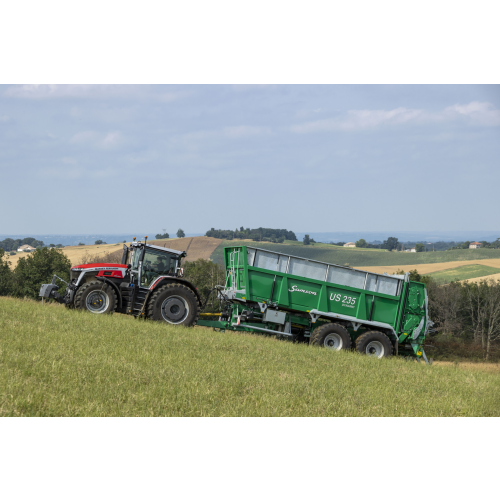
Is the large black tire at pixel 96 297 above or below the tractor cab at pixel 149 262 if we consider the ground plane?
below

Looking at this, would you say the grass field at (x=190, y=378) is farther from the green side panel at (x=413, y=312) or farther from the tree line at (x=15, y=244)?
the tree line at (x=15, y=244)

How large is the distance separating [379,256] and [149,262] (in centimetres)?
7336

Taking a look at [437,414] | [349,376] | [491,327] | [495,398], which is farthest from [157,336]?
[491,327]

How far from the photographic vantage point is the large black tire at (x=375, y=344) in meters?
14.3

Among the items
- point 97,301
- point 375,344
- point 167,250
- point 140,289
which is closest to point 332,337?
point 375,344

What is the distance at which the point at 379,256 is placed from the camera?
8294cm

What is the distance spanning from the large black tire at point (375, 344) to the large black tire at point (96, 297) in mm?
7374

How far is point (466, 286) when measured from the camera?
4834cm

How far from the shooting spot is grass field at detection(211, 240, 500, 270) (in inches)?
2923

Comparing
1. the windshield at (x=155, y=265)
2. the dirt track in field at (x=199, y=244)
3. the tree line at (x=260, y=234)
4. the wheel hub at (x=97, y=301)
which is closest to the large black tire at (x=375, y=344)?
the windshield at (x=155, y=265)

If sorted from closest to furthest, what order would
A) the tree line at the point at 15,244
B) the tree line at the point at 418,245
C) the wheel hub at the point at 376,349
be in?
the wheel hub at the point at 376,349, the tree line at the point at 15,244, the tree line at the point at 418,245

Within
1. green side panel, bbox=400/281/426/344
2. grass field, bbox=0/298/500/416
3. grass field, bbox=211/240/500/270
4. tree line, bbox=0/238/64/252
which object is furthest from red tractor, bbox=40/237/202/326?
grass field, bbox=211/240/500/270

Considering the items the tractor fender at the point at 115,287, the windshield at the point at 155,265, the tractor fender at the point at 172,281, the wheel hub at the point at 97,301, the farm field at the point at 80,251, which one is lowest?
the farm field at the point at 80,251
